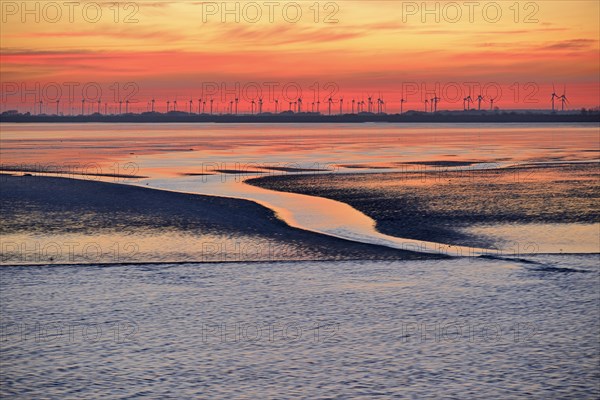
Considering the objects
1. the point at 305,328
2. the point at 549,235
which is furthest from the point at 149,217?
the point at 305,328

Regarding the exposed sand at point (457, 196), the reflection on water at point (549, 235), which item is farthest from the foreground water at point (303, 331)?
the exposed sand at point (457, 196)

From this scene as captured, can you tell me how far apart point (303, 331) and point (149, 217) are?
13.4 metres

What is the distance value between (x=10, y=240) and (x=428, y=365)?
13.2 m

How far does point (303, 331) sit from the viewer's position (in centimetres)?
1149

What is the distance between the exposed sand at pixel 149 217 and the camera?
19.0 metres

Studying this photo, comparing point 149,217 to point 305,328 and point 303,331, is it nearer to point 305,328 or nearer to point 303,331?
point 305,328

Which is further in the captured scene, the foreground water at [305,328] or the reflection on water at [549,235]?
the reflection on water at [549,235]

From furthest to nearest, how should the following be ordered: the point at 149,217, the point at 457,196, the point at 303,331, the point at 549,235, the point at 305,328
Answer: the point at 457,196 < the point at 149,217 < the point at 549,235 < the point at 305,328 < the point at 303,331

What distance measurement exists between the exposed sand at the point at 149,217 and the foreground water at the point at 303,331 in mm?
2746

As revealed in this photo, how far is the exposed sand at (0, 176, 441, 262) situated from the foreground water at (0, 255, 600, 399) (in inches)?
108

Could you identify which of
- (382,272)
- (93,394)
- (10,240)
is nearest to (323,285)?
(382,272)

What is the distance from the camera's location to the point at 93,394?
9.01 m

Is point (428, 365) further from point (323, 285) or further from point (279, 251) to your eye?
point (279, 251)

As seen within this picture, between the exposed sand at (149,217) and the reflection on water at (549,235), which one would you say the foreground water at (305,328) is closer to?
the reflection on water at (549,235)
